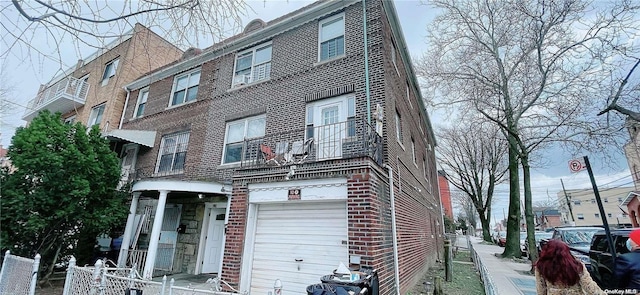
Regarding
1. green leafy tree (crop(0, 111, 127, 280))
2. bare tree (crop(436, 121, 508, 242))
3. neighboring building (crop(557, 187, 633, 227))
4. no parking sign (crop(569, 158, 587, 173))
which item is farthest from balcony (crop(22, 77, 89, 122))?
neighboring building (crop(557, 187, 633, 227))

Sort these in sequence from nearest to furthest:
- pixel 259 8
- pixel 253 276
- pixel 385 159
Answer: pixel 259 8 → pixel 253 276 → pixel 385 159

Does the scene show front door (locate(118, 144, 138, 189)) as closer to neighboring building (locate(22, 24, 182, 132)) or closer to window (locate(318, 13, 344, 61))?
neighboring building (locate(22, 24, 182, 132))

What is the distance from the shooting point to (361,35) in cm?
818

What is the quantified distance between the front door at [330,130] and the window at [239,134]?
240 centimetres

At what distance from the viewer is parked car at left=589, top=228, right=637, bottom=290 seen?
19.9 ft

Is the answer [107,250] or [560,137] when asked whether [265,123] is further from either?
[560,137]

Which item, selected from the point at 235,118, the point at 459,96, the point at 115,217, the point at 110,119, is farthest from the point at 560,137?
the point at 110,119

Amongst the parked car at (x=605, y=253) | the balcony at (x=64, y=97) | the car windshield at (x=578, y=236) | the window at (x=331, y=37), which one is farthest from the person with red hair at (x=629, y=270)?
the balcony at (x=64, y=97)

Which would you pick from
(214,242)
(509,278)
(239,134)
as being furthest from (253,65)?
(509,278)

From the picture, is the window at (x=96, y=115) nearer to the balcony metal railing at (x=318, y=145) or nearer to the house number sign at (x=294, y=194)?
the balcony metal railing at (x=318, y=145)

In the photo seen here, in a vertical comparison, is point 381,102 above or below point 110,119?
below

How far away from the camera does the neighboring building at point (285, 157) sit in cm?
593

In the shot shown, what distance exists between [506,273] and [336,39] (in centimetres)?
1153

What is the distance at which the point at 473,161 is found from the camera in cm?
2766
